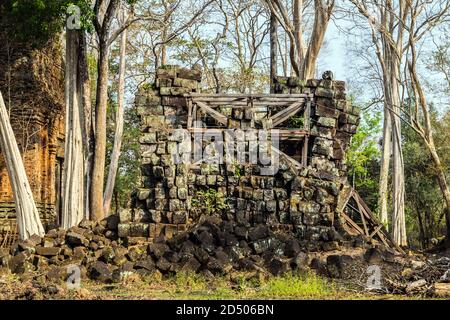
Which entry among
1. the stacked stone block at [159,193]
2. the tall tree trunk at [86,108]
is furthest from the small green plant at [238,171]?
the tall tree trunk at [86,108]

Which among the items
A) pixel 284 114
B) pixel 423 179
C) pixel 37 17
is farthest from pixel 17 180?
pixel 423 179

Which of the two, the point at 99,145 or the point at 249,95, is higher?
the point at 249,95

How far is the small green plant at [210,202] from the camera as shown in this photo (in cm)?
1208

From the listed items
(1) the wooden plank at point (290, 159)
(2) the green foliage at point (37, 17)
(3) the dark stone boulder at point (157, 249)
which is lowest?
(3) the dark stone boulder at point (157, 249)

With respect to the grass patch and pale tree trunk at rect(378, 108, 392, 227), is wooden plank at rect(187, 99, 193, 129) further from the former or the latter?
pale tree trunk at rect(378, 108, 392, 227)

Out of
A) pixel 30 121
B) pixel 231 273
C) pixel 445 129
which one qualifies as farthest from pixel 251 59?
pixel 231 273

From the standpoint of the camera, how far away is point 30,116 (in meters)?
16.5

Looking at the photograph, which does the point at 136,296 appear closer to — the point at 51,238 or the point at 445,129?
the point at 51,238

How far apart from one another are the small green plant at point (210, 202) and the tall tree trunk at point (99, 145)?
15.3 feet

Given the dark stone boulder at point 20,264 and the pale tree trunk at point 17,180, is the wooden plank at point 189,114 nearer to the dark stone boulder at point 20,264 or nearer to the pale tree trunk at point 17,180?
the pale tree trunk at point 17,180

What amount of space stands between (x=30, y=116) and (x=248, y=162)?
721 cm

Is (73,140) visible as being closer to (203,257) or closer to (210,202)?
(210,202)

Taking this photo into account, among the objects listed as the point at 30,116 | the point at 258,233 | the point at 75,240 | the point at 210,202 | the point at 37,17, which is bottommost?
the point at 75,240

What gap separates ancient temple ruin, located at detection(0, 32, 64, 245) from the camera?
53.1ft
